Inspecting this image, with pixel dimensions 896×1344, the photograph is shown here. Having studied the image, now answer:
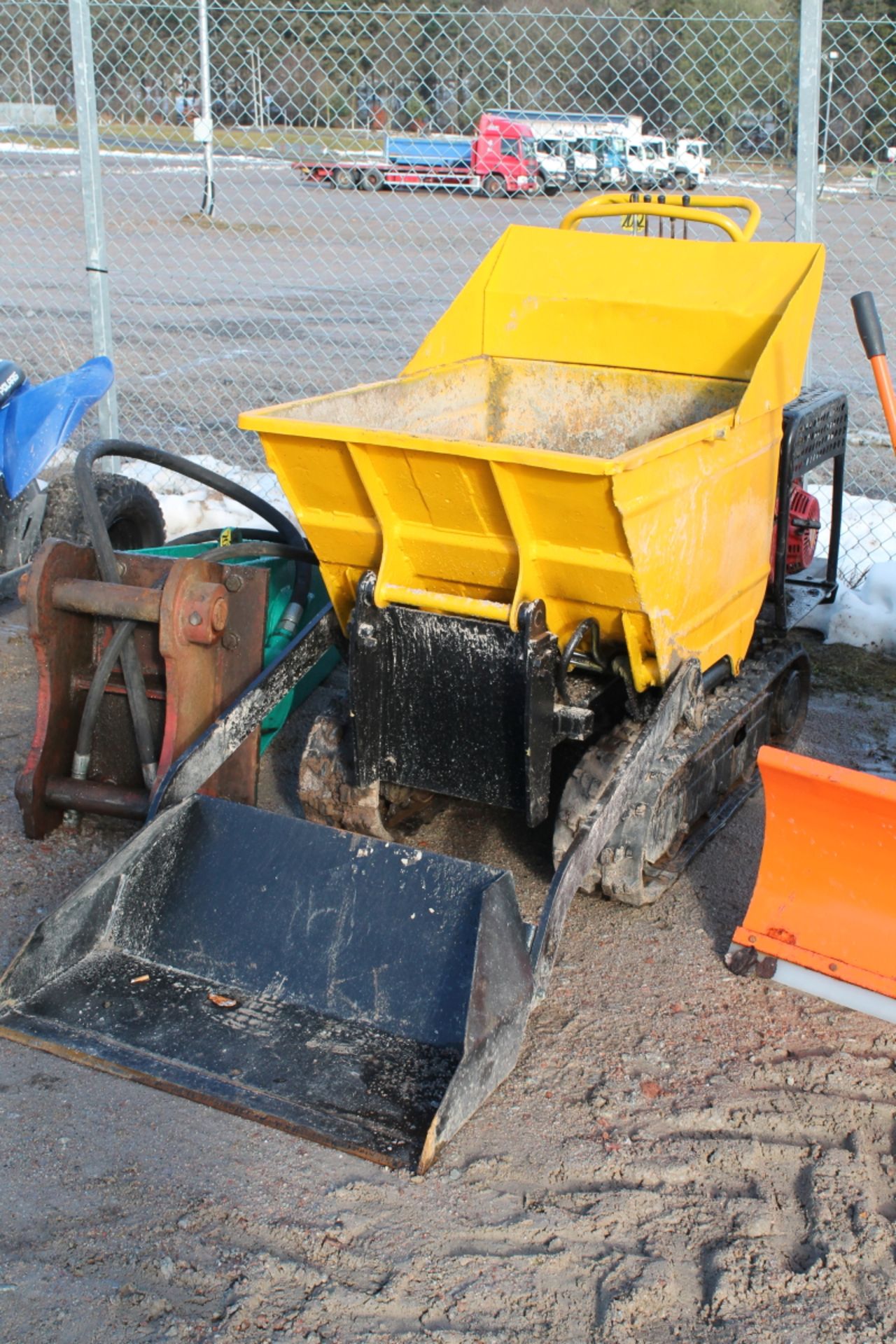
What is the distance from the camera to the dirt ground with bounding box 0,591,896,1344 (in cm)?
225

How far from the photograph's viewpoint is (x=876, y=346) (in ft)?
10.0

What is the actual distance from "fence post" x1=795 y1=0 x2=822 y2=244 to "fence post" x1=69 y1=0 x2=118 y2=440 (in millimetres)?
2991

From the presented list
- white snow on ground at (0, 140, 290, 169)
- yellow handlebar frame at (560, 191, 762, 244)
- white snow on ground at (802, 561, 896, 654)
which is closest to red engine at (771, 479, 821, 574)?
yellow handlebar frame at (560, 191, 762, 244)

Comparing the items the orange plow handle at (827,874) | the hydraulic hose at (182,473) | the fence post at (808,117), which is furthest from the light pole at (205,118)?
the orange plow handle at (827,874)

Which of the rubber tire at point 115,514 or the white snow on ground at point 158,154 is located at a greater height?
the white snow on ground at point 158,154

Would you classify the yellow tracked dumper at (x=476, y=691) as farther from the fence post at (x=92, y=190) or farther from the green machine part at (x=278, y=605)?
the fence post at (x=92, y=190)

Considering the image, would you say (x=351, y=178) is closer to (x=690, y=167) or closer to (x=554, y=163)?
(x=554, y=163)

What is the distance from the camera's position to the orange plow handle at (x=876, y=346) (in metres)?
3.05

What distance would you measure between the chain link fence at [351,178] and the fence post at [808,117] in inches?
11.9

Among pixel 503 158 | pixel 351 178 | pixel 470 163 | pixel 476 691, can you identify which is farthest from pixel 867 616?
pixel 351 178

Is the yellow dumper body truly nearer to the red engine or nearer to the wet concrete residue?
the wet concrete residue

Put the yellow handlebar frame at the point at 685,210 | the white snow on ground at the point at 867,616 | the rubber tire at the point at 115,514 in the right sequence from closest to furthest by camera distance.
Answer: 1. the yellow handlebar frame at the point at 685,210
2. the rubber tire at the point at 115,514
3. the white snow on ground at the point at 867,616

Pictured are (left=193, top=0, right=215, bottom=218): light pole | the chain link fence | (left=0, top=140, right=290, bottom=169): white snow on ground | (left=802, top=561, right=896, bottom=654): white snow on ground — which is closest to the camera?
(left=802, top=561, right=896, bottom=654): white snow on ground

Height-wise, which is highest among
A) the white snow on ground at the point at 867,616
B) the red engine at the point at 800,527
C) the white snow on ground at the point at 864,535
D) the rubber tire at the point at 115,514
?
the red engine at the point at 800,527
